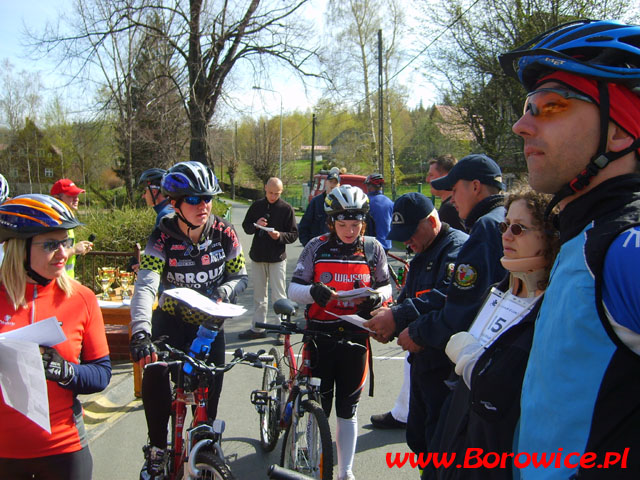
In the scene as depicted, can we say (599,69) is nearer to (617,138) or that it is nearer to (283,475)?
(617,138)

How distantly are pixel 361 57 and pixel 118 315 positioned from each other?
27185 mm

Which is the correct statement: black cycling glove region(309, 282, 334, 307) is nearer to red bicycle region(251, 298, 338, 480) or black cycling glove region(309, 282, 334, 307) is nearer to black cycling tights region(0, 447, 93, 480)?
red bicycle region(251, 298, 338, 480)

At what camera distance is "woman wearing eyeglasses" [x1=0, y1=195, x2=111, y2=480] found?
1998 millimetres

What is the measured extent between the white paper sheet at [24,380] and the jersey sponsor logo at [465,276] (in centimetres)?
183

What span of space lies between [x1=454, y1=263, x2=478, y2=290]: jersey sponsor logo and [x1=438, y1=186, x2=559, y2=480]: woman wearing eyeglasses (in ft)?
0.96

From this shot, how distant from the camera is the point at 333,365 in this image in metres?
3.30

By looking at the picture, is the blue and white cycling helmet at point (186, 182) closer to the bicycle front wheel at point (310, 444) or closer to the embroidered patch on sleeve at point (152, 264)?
the embroidered patch on sleeve at point (152, 264)

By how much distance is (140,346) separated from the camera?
2.47 meters

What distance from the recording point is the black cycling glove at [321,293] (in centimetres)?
306

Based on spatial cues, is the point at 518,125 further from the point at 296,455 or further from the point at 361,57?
the point at 361,57

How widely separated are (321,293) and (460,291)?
3.56ft

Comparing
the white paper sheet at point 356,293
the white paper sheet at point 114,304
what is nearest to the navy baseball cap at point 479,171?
the white paper sheet at point 356,293

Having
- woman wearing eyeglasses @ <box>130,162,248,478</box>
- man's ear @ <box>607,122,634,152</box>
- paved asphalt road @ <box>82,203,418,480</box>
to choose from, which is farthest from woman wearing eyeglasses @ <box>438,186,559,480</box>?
paved asphalt road @ <box>82,203,418,480</box>

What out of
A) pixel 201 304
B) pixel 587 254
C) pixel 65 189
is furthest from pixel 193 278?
pixel 65 189
